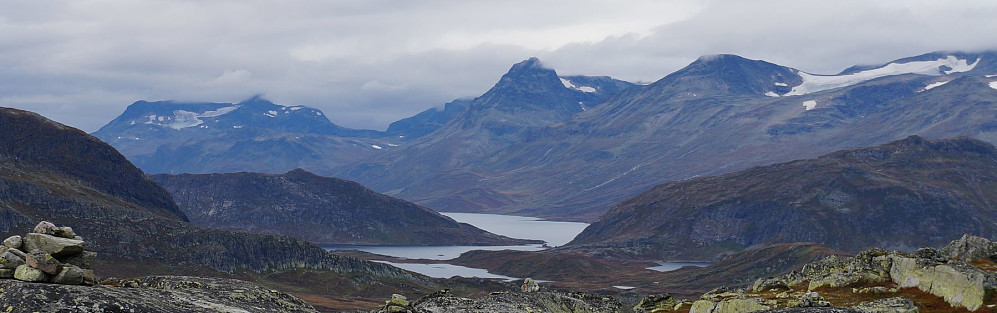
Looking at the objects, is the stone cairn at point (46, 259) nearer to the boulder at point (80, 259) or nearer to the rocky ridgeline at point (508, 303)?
the boulder at point (80, 259)

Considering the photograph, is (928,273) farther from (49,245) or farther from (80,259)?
(49,245)

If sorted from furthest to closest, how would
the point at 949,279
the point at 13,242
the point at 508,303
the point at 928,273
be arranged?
the point at 928,273
the point at 949,279
the point at 508,303
the point at 13,242

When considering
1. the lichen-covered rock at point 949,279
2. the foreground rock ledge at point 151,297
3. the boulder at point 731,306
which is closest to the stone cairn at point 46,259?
the foreground rock ledge at point 151,297

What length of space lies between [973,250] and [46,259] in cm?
8025

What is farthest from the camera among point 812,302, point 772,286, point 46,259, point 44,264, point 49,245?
point 772,286

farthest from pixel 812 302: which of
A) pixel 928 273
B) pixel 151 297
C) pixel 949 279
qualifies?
pixel 151 297

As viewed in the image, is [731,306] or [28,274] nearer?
[28,274]

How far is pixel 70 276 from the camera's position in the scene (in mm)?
32250

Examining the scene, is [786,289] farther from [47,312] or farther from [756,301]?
[47,312]

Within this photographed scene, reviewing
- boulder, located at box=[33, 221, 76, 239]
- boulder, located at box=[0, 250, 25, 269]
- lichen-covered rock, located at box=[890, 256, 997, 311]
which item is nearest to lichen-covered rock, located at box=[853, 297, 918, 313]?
lichen-covered rock, located at box=[890, 256, 997, 311]

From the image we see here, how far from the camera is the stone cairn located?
3183 centimetres

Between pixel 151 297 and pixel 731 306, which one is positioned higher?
pixel 151 297

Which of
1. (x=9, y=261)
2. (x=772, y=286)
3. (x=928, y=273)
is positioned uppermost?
(x=9, y=261)

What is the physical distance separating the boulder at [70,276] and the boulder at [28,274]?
56 centimetres
